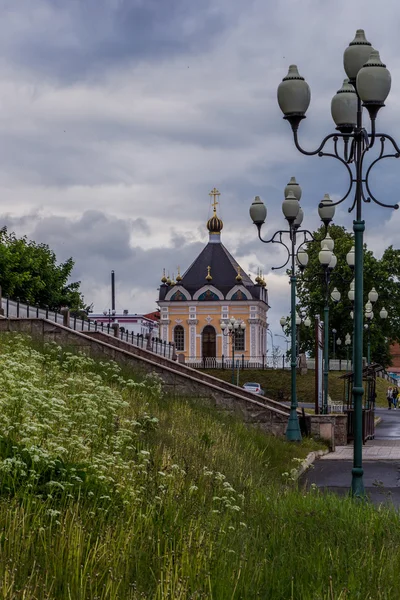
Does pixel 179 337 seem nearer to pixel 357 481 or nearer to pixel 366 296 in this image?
pixel 366 296

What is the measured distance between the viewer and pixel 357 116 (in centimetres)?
1393

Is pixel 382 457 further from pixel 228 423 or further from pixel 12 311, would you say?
pixel 12 311

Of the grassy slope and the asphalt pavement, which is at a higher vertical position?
the grassy slope

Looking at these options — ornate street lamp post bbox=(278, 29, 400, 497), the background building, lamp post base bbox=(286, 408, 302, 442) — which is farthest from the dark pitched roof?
ornate street lamp post bbox=(278, 29, 400, 497)

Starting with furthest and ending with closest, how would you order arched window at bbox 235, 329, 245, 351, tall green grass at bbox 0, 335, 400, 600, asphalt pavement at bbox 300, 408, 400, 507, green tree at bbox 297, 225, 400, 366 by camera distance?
arched window at bbox 235, 329, 245, 351
green tree at bbox 297, 225, 400, 366
asphalt pavement at bbox 300, 408, 400, 507
tall green grass at bbox 0, 335, 400, 600

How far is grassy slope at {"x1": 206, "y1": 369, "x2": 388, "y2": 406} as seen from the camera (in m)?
66.0

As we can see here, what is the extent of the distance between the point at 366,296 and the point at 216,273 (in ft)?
125

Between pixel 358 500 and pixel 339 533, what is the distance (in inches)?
117

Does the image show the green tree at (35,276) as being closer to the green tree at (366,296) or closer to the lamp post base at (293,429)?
the green tree at (366,296)

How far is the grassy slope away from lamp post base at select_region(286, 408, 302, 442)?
40442mm

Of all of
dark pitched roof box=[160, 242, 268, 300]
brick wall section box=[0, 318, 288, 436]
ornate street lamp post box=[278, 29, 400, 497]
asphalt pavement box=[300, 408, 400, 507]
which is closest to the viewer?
ornate street lamp post box=[278, 29, 400, 497]

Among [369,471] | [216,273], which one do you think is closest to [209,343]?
[216,273]

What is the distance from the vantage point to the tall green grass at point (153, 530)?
6.77 metres

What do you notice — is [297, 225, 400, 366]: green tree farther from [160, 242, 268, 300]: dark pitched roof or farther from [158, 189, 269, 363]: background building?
Answer: [160, 242, 268, 300]: dark pitched roof
